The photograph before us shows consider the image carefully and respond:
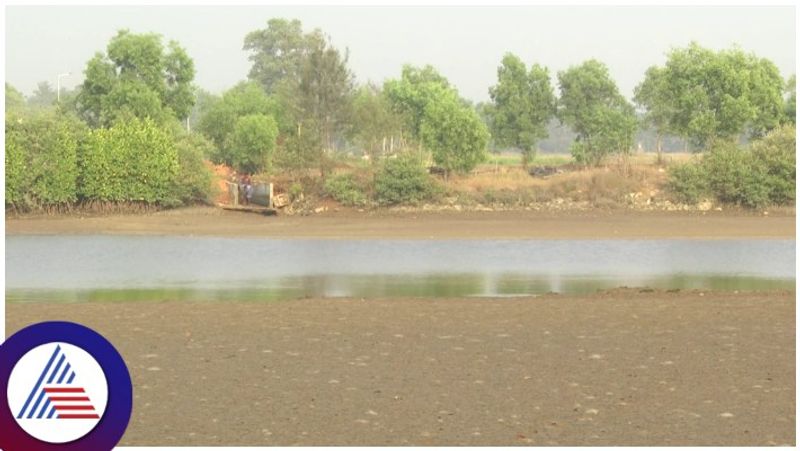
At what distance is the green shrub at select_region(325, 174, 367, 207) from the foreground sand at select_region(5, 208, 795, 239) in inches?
48.0

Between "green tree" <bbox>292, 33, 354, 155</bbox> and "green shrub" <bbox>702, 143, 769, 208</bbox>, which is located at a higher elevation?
"green tree" <bbox>292, 33, 354, 155</bbox>

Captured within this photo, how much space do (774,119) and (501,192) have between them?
68.7 feet

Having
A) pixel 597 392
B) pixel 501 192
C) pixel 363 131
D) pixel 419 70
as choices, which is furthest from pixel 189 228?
pixel 419 70

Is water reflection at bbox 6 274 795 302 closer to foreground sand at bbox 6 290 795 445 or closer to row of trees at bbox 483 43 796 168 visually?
foreground sand at bbox 6 290 795 445

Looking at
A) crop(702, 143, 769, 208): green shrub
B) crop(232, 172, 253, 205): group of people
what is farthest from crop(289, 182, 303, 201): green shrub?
crop(702, 143, 769, 208): green shrub

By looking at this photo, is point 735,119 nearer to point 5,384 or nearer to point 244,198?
point 244,198

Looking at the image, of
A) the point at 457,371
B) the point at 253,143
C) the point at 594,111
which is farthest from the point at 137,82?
the point at 457,371

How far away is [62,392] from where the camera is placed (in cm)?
781

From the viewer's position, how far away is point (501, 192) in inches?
2275

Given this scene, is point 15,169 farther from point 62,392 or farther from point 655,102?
point 62,392

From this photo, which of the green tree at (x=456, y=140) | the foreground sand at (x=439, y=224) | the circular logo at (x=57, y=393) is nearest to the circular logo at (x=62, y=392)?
the circular logo at (x=57, y=393)

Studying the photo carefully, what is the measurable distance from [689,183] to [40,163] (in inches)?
1166

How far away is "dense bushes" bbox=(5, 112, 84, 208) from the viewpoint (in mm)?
54906

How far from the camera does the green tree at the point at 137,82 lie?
71.5 metres
